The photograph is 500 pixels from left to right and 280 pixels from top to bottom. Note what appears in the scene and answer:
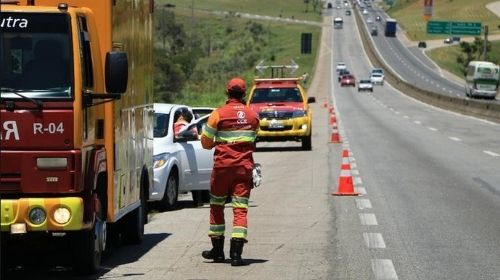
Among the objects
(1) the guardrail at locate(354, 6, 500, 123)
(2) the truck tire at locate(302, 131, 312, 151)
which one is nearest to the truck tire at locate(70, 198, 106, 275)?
(2) the truck tire at locate(302, 131, 312, 151)

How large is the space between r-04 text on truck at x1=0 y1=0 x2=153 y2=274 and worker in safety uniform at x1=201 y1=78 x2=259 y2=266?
1.21 metres

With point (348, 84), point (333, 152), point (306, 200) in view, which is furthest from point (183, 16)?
point (306, 200)

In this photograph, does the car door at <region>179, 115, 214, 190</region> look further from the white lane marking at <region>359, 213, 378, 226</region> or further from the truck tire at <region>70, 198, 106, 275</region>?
the truck tire at <region>70, 198, 106, 275</region>

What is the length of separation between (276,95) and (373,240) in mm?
20480

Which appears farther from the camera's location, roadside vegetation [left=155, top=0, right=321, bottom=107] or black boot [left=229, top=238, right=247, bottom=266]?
roadside vegetation [left=155, top=0, right=321, bottom=107]

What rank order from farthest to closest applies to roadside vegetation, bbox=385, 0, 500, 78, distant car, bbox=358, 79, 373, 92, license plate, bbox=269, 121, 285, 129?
roadside vegetation, bbox=385, 0, 500, 78 < distant car, bbox=358, 79, 373, 92 < license plate, bbox=269, 121, 285, 129

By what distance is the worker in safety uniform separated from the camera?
35.1ft

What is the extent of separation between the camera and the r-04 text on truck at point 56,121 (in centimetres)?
903

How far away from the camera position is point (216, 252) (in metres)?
10.9

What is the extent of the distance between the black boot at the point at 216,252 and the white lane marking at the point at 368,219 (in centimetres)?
362

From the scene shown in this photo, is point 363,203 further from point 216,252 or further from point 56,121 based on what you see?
point 56,121

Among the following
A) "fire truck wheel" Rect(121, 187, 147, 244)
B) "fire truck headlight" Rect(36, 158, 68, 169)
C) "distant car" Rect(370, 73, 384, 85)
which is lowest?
"distant car" Rect(370, 73, 384, 85)

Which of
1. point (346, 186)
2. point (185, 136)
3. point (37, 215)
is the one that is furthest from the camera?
point (346, 186)

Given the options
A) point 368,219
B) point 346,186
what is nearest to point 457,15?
point 346,186
